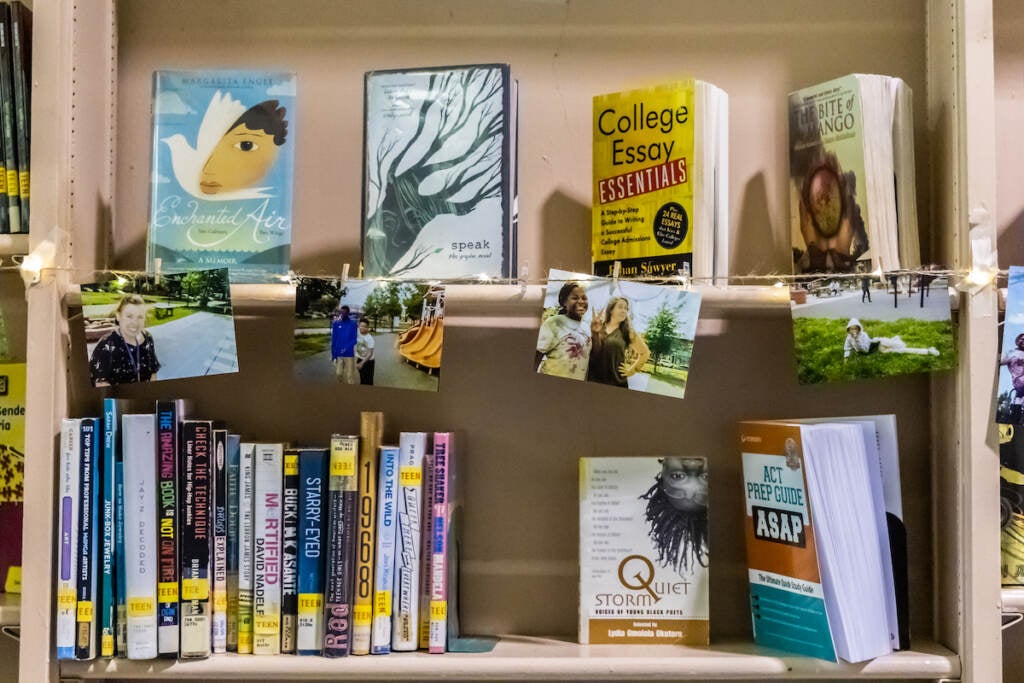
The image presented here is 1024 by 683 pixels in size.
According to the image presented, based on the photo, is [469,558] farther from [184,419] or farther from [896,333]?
[896,333]

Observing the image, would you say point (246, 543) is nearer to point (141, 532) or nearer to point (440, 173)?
point (141, 532)

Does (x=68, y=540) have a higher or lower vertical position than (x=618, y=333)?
lower

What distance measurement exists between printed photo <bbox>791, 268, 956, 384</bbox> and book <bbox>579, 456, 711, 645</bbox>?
0.22 meters

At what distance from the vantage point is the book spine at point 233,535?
1.09 metres

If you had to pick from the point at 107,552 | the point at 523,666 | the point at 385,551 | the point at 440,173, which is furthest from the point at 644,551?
the point at 107,552

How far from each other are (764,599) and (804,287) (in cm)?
41

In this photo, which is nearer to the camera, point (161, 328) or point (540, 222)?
point (161, 328)

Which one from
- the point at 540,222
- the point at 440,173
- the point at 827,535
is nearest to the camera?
the point at 827,535

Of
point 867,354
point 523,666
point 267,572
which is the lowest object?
point 523,666

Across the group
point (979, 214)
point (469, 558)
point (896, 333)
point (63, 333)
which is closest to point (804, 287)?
point (896, 333)

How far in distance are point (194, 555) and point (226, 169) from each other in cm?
52

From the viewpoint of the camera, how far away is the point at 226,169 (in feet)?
3.86

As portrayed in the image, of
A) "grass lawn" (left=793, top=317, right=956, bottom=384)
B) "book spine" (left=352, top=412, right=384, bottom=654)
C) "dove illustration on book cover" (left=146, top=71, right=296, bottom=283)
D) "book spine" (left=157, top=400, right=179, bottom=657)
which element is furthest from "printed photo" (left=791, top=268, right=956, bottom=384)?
"book spine" (left=157, top=400, right=179, bottom=657)

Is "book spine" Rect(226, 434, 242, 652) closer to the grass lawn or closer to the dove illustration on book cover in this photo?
the dove illustration on book cover
